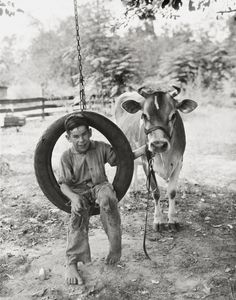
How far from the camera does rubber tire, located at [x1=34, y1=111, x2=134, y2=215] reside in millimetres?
3732

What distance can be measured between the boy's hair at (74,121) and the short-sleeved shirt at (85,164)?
0.99 feet

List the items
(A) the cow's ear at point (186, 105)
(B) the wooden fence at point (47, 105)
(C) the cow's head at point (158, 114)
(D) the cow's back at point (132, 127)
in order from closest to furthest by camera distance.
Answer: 1. (C) the cow's head at point (158, 114)
2. (A) the cow's ear at point (186, 105)
3. (D) the cow's back at point (132, 127)
4. (B) the wooden fence at point (47, 105)

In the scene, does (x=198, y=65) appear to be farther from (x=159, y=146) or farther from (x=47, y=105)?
(x=159, y=146)

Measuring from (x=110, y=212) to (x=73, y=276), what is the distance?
2.35 ft

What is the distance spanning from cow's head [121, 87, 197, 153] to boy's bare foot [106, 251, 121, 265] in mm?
1105

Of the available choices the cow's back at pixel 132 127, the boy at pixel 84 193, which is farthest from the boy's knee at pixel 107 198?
the cow's back at pixel 132 127

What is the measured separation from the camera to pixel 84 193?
12.3 feet

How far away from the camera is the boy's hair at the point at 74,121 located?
137 inches

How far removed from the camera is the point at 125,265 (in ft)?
13.3

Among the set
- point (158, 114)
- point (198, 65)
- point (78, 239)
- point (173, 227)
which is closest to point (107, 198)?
point (78, 239)

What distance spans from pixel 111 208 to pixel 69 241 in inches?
21.6

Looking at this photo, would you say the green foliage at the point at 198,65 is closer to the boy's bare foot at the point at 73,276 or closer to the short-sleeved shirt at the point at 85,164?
the short-sleeved shirt at the point at 85,164

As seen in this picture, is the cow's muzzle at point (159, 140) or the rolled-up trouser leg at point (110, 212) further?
the cow's muzzle at point (159, 140)

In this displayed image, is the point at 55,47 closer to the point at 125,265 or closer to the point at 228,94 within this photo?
the point at 228,94
